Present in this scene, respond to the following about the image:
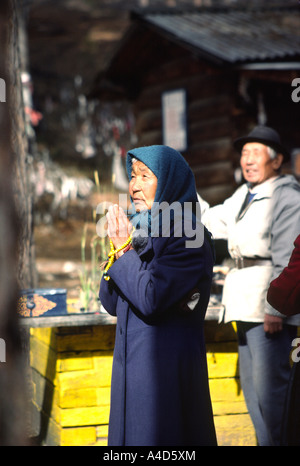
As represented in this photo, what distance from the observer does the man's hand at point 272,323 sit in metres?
3.73

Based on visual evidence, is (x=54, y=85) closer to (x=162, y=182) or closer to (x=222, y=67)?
(x=222, y=67)

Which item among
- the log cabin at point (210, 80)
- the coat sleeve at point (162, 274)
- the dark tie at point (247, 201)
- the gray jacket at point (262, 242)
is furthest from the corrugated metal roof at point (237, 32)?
the coat sleeve at point (162, 274)

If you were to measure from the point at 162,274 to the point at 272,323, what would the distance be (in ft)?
4.55

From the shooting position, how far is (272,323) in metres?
3.74

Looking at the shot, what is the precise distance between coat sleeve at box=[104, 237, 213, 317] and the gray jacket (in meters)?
1.16

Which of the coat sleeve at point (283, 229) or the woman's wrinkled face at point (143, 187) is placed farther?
the coat sleeve at point (283, 229)

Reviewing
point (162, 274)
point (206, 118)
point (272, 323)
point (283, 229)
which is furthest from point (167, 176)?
point (206, 118)

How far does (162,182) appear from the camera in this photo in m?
2.71

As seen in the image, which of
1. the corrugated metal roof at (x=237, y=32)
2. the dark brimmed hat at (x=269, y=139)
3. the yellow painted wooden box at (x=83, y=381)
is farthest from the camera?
the corrugated metal roof at (x=237, y=32)

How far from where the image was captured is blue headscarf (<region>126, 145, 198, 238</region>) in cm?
271

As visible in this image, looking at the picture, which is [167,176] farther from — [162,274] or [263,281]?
[263,281]

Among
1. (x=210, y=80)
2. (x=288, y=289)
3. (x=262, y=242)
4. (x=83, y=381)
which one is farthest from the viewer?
(x=210, y=80)

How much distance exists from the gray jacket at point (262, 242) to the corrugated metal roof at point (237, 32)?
5998 millimetres

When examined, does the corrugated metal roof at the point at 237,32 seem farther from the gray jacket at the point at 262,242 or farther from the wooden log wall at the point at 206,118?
the gray jacket at the point at 262,242
